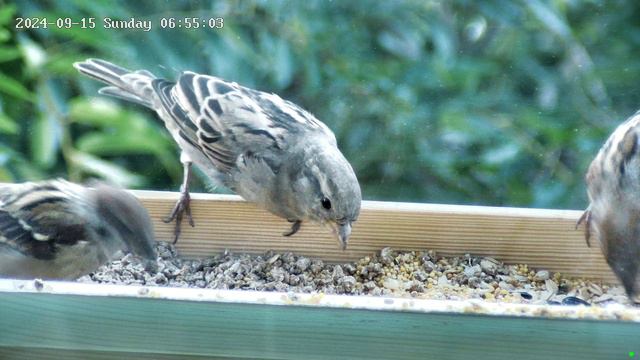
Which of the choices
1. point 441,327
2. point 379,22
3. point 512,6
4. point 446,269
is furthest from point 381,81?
point 441,327

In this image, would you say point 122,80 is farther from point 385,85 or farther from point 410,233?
point 410,233

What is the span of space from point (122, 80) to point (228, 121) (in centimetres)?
28

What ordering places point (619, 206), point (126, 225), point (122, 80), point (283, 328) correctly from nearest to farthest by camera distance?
point (283, 328), point (126, 225), point (619, 206), point (122, 80)

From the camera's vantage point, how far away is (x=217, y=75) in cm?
225

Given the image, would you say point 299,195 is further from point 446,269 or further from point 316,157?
point 446,269

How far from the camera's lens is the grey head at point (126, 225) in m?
1.85

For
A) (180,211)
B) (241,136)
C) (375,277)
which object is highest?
(241,136)

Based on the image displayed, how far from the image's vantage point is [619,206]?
6.45 feet

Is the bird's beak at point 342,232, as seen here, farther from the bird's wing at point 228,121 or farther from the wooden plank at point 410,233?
the bird's wing at point 228,121

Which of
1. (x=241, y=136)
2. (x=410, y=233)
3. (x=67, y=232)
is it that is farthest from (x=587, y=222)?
(x=67, y=232)

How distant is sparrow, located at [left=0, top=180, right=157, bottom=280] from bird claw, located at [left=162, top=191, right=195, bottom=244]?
122mm

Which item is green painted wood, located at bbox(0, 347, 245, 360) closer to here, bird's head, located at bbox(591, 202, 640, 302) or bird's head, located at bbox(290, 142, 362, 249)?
bird's head, located at bbox(290, 142, 362, 249)

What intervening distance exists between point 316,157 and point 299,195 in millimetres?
92

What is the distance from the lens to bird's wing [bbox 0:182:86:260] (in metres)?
1.83
